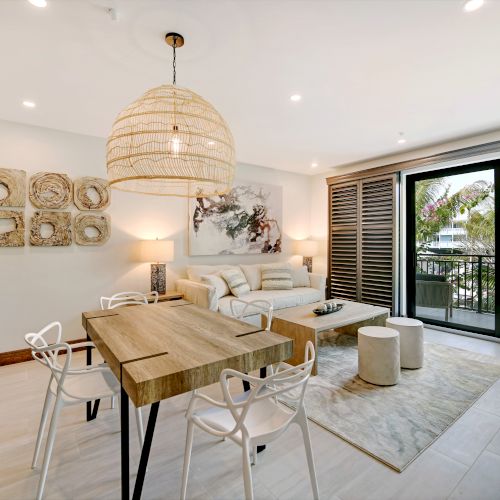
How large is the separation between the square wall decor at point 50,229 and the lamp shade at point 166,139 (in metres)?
2.13

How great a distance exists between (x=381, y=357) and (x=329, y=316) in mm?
689

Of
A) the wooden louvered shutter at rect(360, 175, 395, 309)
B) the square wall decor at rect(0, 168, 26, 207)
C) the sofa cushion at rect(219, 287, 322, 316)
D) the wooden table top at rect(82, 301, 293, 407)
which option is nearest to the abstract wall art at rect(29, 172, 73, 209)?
the square wall decor at rect(0, 168, 26, 207)

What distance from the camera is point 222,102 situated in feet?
9.50

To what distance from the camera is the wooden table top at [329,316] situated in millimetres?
2908

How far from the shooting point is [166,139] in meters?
1.67

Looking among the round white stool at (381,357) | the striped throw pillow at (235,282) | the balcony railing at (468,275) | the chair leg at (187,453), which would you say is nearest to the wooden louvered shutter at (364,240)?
the balcony railing at (468,275)

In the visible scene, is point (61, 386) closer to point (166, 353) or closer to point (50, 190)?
point (166, 353)

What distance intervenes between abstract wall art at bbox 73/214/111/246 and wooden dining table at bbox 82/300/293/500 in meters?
1.78

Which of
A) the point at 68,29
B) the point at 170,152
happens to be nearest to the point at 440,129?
the point at 170,152

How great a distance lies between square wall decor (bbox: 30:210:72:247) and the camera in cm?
334

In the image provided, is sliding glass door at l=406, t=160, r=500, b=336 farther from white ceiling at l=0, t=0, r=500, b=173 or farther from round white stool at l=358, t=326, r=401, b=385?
round white stool at l=358, t=326, r=401, b=385

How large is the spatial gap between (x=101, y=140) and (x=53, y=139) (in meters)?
0.51

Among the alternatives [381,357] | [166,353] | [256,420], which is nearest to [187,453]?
[256,420]

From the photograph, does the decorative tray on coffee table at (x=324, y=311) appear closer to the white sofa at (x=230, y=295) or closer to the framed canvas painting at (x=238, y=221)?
the white sofa at (x=230, y=295)
